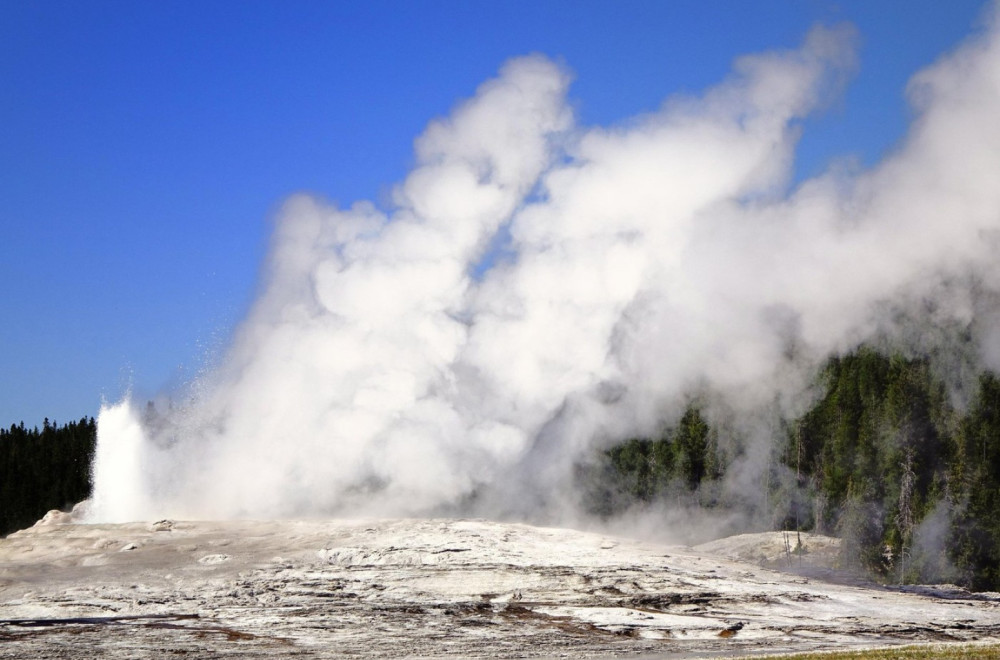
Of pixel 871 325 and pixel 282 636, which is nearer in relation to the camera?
pixel 282 636

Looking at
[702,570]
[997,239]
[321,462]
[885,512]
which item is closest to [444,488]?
[321,462]

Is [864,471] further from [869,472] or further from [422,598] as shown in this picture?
[422,598]

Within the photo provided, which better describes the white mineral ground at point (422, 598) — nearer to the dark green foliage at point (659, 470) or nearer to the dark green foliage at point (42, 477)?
the dark green foliage at point (659, 470)

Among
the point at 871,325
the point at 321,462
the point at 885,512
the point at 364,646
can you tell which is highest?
the point at 871,325

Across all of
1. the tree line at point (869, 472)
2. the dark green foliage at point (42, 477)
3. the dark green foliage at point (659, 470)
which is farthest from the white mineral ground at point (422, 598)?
the dark green foliage at point (42, 477)

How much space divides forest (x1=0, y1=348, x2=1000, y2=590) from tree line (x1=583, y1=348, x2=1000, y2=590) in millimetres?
57

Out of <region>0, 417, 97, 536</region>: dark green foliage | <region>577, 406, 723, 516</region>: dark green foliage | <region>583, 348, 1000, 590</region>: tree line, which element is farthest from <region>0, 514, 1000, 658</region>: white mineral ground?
<region>0, 417, 97, 536</region>: dark green foliage

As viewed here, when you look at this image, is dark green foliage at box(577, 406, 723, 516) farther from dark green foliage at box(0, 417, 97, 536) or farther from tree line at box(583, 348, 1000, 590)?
dark green foliage at box(0, 417, 97, 536)

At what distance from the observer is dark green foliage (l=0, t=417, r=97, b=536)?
97.9m

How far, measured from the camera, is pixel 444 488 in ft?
185

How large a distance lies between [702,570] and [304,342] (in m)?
30.9

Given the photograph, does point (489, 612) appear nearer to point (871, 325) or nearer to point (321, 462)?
point (321, 462)

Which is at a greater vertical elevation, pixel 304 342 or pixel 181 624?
pixel 304 342

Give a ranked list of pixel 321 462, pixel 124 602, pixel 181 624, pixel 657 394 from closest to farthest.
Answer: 1. pixel 181 624
2. pixel 124 602
3. pixel 321 462
4. pixel 657 394
